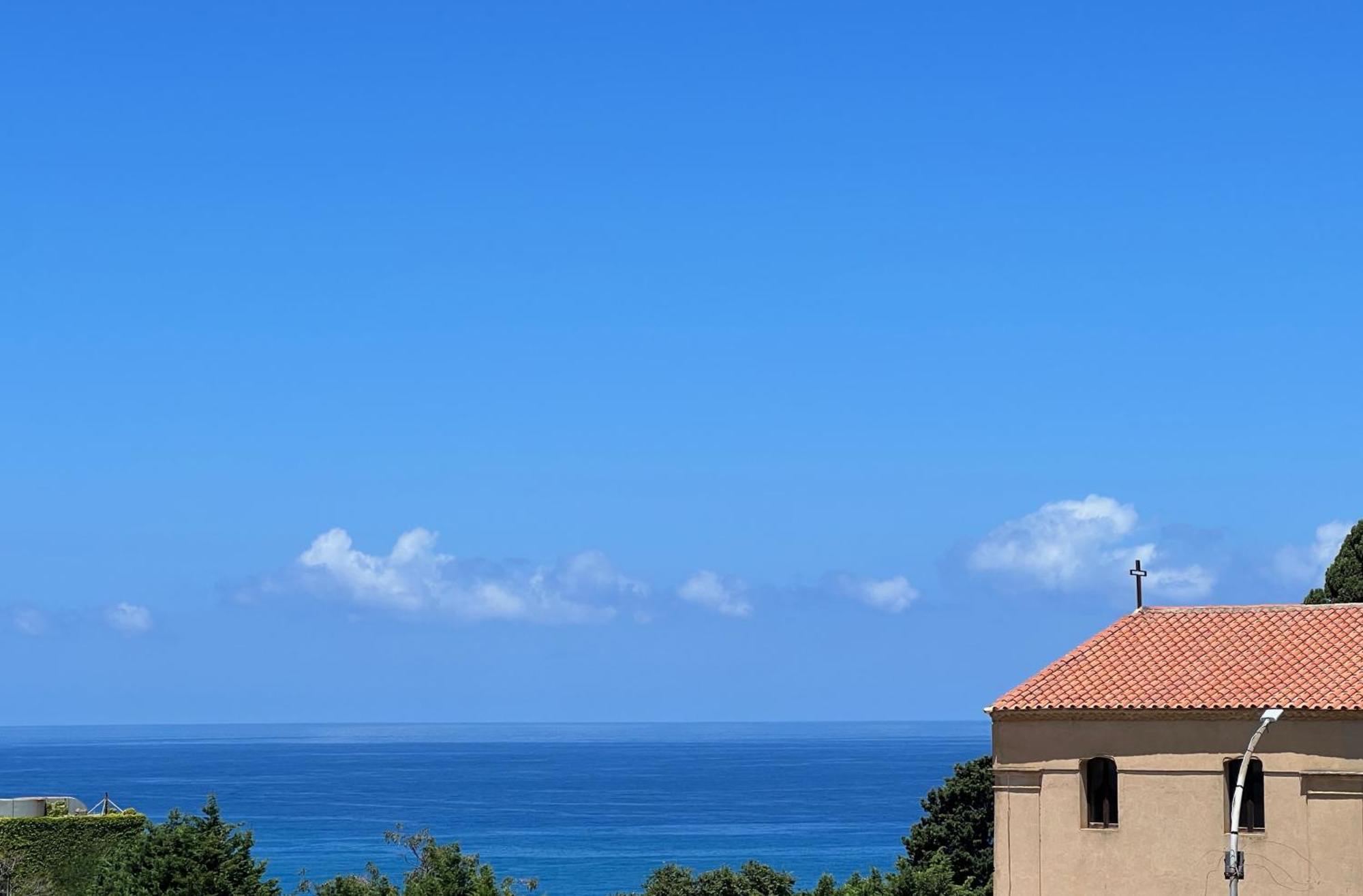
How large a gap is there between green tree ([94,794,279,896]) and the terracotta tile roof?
58.5 feet

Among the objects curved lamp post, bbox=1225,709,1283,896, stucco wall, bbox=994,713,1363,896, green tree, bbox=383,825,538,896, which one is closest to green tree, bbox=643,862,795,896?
green tree, bbox=383,825,538,896

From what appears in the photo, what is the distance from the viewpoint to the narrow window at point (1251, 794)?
35.1m

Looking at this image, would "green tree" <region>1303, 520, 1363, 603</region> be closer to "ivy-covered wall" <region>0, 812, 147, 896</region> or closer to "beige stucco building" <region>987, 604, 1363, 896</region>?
"beige stucco building" <region>987, 604, 1363, 896</region>

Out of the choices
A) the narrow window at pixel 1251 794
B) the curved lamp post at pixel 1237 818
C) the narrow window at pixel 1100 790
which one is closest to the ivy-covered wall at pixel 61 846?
the narrow window at pixel 1100 790

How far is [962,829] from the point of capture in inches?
2426

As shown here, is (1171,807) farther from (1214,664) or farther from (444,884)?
(444,884)

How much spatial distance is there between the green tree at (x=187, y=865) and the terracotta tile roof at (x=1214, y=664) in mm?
17841

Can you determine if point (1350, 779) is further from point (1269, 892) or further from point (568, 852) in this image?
point (568, 852)

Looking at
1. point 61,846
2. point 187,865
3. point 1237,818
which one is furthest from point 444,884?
point 1237,818

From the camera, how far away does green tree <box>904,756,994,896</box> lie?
6119cm

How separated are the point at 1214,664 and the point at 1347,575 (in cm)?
1619

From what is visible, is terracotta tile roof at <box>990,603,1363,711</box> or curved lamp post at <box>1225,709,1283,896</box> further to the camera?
A: terracotta tile roof at <box>990,603,1363,711</box>

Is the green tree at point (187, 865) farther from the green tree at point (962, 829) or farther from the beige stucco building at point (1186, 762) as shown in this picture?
the green tree at point (962, 829)

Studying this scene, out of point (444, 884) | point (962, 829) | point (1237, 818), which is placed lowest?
point (444, 884)
